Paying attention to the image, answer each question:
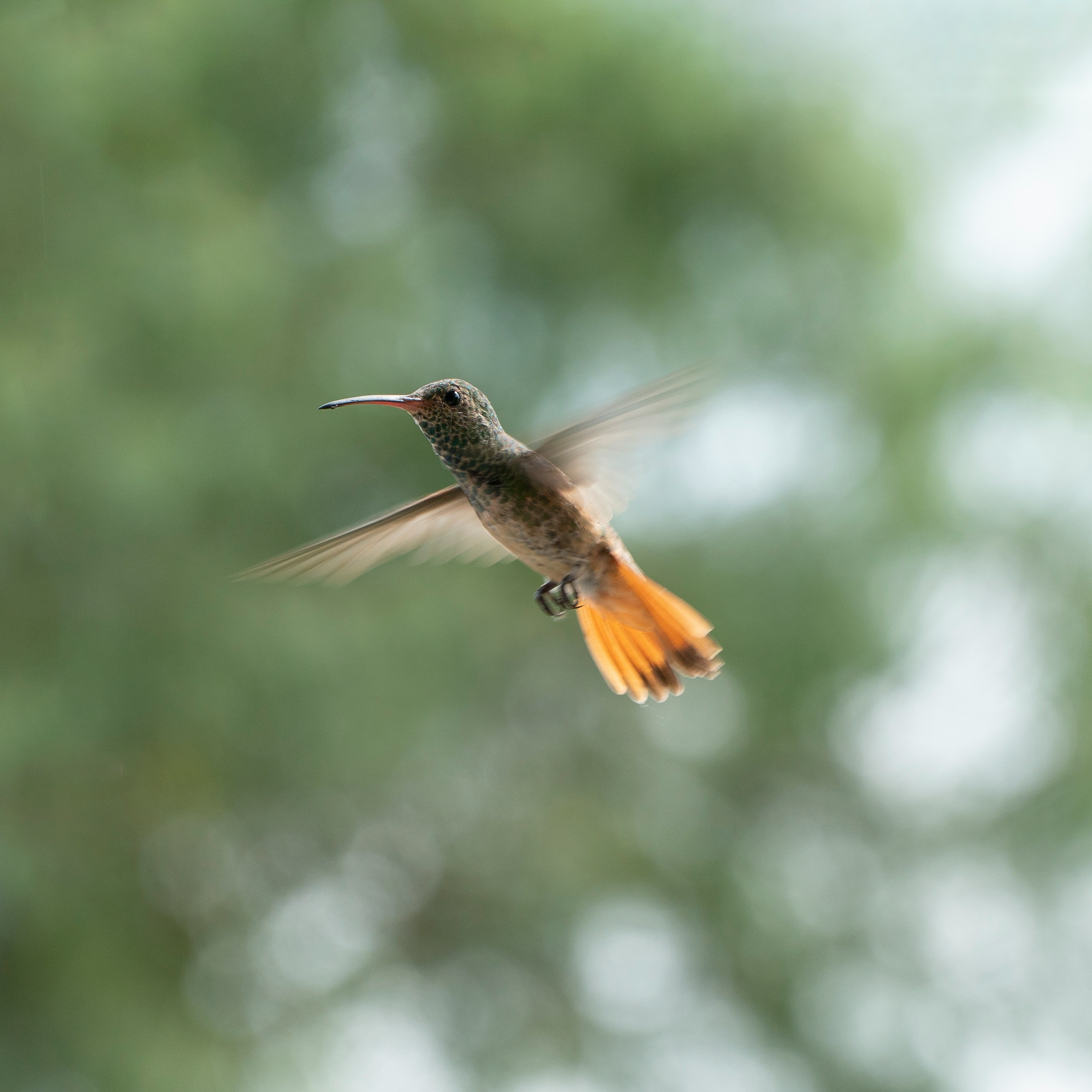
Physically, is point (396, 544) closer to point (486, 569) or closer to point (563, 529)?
point (563, 529)

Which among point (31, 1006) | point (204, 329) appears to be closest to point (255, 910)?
point (31, 1006)

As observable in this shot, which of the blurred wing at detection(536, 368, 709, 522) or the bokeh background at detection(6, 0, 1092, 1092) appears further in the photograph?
the bokeh background at detection(6, 0, 1092, 1092)

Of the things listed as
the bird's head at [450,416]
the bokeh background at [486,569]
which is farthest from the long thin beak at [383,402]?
the bokeh background at [486,569]

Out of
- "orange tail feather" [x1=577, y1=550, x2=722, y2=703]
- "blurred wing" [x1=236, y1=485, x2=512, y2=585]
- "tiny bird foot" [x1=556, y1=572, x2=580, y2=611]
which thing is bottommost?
"orange tail feather" [x1=577, y1=550, x2=722, y2=703]

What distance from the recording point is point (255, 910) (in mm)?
1778

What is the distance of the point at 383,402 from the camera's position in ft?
0.99

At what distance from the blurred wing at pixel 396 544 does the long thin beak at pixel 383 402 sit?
0.14ft

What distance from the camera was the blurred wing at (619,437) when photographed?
31cm

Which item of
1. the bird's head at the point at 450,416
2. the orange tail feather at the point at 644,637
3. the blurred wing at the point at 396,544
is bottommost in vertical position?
the orange tail feather at the point at 644,637

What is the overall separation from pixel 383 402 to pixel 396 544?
0.13 meters

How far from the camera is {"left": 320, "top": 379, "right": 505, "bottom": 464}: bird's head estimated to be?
0.33 m

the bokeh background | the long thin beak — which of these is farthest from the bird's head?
the bokeh background

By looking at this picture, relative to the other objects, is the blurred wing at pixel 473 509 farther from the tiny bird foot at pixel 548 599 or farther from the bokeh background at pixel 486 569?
the bokeh background at pixel 486 569

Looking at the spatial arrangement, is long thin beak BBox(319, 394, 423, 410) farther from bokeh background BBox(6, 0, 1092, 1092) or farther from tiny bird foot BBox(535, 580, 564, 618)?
bokeh background BBox(6, 0, 1092, 1092)
